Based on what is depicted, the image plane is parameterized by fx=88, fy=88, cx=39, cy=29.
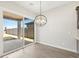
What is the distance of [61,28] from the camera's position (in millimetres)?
5570

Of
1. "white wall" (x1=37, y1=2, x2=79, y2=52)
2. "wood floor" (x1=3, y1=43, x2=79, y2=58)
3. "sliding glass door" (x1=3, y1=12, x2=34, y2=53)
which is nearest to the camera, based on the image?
"wood floor" (x1=3, y1=43, x2=79, y2=58)

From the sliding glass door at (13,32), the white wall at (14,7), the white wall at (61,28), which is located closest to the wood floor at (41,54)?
the sliding glass door at (13,32)

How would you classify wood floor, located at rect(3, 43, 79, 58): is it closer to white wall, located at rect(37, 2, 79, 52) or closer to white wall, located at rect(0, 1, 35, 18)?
white wall, located at rect(37, 2, 79, 52)

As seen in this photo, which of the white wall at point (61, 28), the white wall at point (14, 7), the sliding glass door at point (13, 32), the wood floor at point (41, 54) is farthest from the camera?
the white wall at point (61, 28)

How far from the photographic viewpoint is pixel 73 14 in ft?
15.7

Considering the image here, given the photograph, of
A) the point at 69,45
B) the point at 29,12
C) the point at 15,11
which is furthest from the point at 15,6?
the point at 69,45

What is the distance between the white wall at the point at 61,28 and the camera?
4.83m

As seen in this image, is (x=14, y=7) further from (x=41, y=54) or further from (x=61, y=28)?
(x=61, y=28)

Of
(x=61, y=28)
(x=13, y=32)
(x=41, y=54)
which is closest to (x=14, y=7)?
(x=13, y=32)

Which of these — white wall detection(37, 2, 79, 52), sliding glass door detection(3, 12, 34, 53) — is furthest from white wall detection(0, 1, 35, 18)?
white wall detection(37, 2, 79, 52)

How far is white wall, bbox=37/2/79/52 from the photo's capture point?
483 cm

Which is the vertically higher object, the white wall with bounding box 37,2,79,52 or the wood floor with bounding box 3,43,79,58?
the white wall with bounding box 37,2,79,52

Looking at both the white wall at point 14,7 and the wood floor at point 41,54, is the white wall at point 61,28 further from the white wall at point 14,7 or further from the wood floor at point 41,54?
the white wall at point 14,7

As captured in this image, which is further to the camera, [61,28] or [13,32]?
[61,28]
